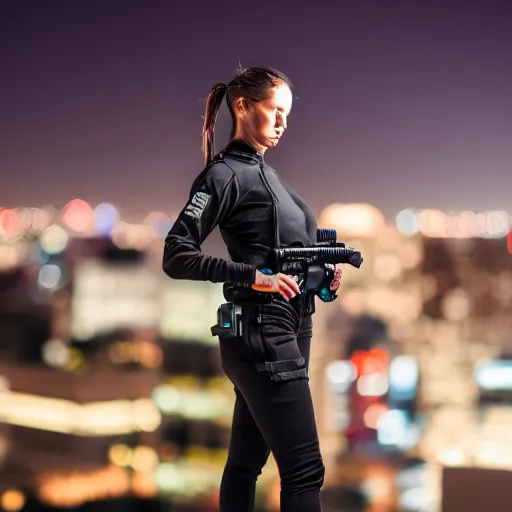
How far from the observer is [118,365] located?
32750mm

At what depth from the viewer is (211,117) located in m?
1.96

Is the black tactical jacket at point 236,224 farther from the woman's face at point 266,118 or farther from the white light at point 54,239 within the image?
the white light at point 54,239

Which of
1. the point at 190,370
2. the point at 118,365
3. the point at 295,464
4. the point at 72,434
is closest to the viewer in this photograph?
the point at 295,464

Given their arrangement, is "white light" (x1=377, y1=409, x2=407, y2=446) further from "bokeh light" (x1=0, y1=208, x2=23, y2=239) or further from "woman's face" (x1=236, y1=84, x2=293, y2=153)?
"woman's face" (x1=236, y1=84, x2=293, y2=153)

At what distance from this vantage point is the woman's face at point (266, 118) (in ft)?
6.06

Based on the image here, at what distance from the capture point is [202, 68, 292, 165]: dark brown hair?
Answer: 1.84m

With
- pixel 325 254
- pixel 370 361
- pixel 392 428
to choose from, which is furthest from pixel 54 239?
pixel 325 254

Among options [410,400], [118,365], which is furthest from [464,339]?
[118,365]

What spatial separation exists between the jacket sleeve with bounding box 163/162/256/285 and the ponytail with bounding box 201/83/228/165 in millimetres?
159

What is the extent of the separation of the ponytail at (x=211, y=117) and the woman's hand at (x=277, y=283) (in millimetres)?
363

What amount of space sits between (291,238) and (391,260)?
42855mm

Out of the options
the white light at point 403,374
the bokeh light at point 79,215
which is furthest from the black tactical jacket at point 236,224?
the white light at point 403,374

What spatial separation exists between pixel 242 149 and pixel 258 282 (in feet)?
1.06

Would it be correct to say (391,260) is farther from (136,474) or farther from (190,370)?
(136,474)
